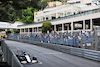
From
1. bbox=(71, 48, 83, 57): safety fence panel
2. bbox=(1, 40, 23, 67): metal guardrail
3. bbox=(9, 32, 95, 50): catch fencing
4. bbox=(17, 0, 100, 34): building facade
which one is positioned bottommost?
bbox=(71, 48, 83, 57): safety fence panel

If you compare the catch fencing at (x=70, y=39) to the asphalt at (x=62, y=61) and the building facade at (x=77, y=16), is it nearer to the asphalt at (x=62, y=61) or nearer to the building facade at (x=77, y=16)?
the asphalt at (x=62, y=61)

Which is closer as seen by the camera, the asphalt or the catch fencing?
the asphalt

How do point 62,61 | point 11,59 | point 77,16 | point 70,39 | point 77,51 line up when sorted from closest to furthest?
1. point 11,59
2. point 62,61
3. point 77,51
4. point 70,39
5. point 77,16

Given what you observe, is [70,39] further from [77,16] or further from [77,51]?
[77,16]

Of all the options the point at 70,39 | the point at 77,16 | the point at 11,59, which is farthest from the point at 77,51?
the point at 77,16

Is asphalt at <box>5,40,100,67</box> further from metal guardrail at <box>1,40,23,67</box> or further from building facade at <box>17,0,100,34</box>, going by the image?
building facade at <box>17,0,100,34</box>

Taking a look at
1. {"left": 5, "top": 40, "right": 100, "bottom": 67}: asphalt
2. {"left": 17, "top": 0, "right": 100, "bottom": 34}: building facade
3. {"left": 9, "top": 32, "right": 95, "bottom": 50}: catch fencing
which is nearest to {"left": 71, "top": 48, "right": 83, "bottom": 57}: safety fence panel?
{"left": 5, "top": 40, "right": 100, "bottom": 67}: asphalt

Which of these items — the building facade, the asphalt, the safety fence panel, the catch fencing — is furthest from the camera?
the building facade

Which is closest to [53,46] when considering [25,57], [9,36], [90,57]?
[90,57]

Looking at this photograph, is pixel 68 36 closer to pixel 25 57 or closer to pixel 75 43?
pixel 75 43

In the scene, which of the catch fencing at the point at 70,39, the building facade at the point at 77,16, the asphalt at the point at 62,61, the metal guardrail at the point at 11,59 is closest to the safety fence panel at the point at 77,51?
the asphalt at the point at 62,61

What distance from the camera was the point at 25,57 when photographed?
10656mm

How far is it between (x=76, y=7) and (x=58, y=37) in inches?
996

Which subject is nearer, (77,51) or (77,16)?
(77,51)
